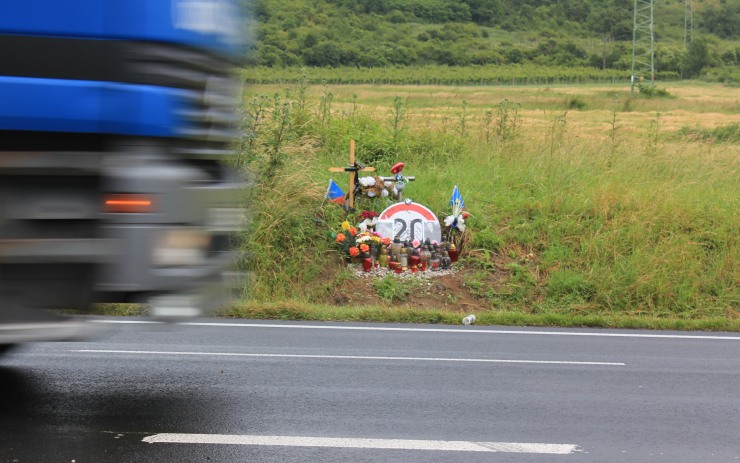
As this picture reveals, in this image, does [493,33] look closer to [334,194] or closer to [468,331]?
[334,194]

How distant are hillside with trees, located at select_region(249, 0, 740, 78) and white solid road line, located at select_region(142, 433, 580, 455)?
24412 millimetres

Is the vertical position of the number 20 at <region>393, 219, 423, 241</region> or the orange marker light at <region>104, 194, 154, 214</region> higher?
the orange marker light at <region>104, 194, 154, 214</region>

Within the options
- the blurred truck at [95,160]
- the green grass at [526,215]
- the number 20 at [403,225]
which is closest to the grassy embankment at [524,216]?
the green grass at [526,215]

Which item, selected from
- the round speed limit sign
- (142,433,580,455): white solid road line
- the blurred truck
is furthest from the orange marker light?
the round speed limit sign

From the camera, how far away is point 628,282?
10.8 metres

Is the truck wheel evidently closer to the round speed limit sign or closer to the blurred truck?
the blurred truck

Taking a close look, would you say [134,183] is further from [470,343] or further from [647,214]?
[647,214]

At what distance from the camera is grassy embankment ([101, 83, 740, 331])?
34.7 ft

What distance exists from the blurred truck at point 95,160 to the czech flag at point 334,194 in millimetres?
7730

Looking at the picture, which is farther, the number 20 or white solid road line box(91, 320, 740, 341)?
the number 20

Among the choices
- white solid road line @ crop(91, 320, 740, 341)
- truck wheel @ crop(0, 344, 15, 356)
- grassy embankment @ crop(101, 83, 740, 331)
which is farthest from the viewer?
grassy embankment @ crop(101, 83, 740, 331)

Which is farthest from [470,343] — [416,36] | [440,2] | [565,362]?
[440,2]

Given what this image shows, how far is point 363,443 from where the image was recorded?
490 cm

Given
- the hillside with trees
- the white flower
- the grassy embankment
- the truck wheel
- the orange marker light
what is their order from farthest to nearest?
the hillside with trees
the white flower
the grassy embankment
the truck wheel
the orange marker light
